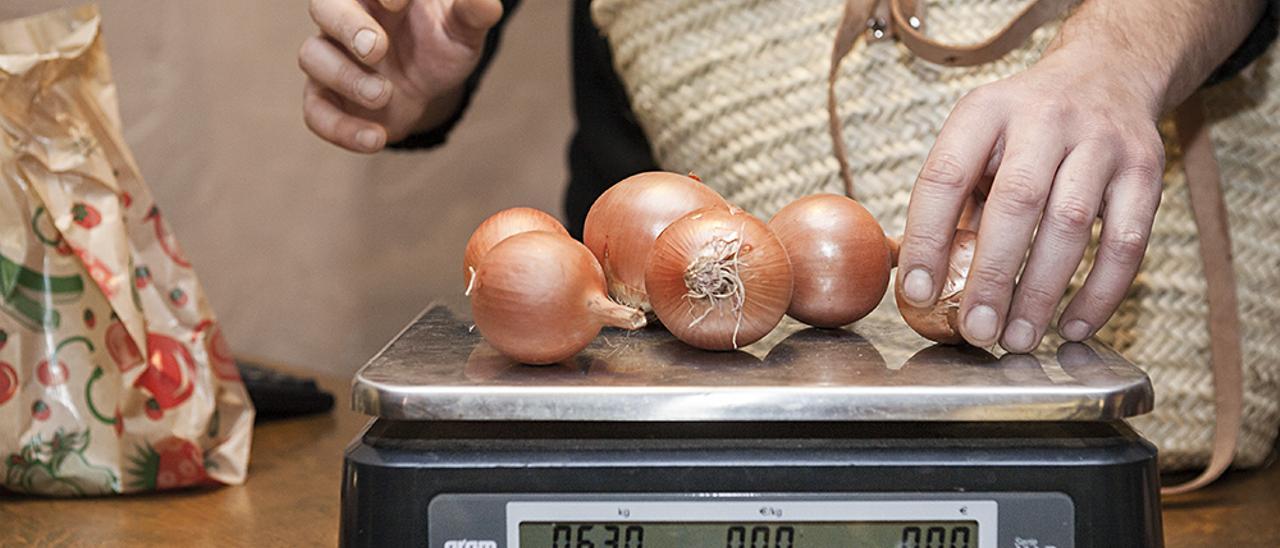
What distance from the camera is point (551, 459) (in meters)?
0.56

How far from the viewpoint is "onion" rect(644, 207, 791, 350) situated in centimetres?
60

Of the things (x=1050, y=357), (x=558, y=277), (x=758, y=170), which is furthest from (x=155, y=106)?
(x=1050, y=357)

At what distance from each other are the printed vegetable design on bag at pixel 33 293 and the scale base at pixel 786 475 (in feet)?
1.29

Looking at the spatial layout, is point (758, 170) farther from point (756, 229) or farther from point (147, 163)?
point (147, 163)

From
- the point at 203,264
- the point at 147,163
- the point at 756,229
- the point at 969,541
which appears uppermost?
the point at 756,229

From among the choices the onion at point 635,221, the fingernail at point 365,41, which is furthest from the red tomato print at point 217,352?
the onion at point 635,221

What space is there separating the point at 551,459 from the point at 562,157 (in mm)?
1306

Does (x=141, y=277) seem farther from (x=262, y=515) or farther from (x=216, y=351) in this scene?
(x=262, y=515)

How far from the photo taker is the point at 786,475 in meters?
0.56

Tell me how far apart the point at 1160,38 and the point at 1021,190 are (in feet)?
0.67

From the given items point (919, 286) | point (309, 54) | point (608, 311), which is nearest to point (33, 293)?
point (309, 54)

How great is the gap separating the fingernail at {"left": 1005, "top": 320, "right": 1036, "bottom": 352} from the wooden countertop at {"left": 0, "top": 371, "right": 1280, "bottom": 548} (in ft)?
0.70

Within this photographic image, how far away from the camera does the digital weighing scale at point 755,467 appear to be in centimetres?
55

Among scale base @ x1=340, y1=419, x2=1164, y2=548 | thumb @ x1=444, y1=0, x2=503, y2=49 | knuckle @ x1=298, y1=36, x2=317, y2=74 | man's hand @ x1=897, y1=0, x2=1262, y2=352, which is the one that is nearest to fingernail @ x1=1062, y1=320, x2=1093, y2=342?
man's hand @ x1=897, y1=0, x2=1262, y2=352
